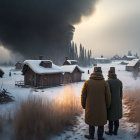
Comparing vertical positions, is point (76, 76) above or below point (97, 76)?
below

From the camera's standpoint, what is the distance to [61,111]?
6125mm

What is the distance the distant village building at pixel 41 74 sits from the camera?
69.7ft

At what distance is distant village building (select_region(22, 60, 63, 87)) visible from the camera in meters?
21.2

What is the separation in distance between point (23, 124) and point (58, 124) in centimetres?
132

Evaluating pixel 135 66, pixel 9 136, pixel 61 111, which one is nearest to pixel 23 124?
pixel 9 136

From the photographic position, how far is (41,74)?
20.6m

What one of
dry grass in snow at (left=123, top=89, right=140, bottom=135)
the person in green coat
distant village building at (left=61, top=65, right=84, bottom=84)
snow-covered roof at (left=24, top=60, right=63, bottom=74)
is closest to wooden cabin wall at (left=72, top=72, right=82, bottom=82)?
distant village building at (left=61, top=65, right=84, bottom=84)

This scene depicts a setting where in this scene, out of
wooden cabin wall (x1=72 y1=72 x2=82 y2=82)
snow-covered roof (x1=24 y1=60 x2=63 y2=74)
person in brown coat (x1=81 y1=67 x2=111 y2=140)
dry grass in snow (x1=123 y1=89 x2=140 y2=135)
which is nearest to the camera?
person in brown coat (x1=81 y1=67 x2=111 y2=140)

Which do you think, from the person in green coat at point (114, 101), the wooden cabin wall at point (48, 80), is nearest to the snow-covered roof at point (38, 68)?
the wooden cabin wall at point (48, 80)

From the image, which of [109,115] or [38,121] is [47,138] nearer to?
[38,121]

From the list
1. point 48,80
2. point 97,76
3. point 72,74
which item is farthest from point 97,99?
point 72,74

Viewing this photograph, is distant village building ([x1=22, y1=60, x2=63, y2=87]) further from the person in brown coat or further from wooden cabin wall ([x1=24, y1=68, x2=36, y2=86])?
the person in brown coat

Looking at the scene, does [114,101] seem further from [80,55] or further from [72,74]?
[80,55]

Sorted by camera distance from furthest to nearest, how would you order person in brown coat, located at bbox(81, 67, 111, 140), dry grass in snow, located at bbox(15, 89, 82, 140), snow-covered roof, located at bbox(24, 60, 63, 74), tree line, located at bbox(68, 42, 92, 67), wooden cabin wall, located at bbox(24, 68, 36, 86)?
tree line, located at bbox(68, 42, 92, 67)
wooden cabin wall, located at bbox(24, 68, 36, 86)
snow-covered roof, located at bbox(24, 60, 63, 74)
dry grass in snow, located at bbox(15, 89, 82, 140)
person in brown coat, located at bbox(81, 67, 111, 140)
